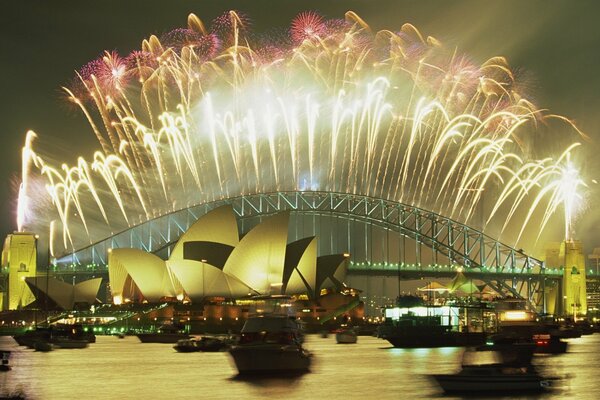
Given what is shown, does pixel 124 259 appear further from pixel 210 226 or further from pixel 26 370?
pixel 26 370

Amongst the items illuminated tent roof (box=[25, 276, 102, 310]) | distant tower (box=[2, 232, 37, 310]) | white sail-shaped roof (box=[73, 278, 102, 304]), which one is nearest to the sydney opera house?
illuminated tent roof (box=[25, 276, 102, 310])

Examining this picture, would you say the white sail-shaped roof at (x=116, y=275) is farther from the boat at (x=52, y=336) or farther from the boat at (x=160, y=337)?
the boat at (x=52, y=336)

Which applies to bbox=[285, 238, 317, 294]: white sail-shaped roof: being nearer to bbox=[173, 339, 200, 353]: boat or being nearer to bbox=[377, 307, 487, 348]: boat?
bbox=[377, 307, 487, 348]: boat

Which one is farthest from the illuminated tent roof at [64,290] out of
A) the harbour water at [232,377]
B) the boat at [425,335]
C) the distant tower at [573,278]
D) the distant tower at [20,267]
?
the distant tower at [573,278]

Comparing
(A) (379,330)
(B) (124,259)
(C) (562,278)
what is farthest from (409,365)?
(C) (562,278)

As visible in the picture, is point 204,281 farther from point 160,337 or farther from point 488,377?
point 488,377

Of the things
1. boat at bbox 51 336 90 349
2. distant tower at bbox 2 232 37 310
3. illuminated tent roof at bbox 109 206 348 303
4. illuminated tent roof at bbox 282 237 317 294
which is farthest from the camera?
distant tower at bbox 2 232 37 310

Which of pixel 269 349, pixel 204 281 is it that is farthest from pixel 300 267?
pixel 269 349
